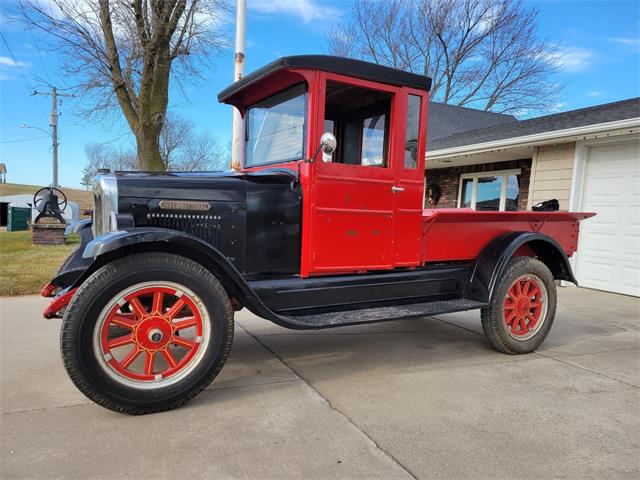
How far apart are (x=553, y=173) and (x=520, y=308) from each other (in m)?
4.73

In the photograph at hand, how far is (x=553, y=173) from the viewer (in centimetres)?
765

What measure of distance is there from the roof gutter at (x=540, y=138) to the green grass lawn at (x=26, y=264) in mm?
6987

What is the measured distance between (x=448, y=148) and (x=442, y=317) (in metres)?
4.85

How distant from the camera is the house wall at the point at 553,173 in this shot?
7.40 m

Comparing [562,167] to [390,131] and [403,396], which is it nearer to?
[390,131]

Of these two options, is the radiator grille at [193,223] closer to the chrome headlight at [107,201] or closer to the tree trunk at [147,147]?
the chrome headlight at [107,201]

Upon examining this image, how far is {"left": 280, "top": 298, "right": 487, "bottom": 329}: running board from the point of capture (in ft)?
9.70

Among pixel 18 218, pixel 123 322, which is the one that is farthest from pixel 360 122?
pixel 18 218

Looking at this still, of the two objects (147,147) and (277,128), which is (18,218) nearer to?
(147,147)

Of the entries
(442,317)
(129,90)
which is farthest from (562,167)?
(129,90)

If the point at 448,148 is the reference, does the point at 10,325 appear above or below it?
below

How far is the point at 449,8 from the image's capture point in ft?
70.2

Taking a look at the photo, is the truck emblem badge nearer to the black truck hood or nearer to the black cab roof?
the black truck hood

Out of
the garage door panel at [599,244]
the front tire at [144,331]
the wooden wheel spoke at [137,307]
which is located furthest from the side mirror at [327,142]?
the garage door panel at [599,244]
